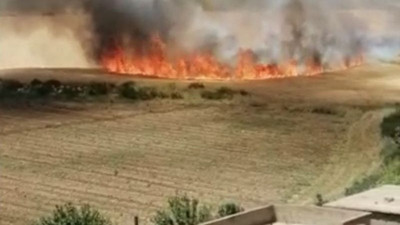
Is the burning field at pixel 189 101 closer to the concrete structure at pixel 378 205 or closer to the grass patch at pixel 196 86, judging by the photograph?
the grass patch at pixel 196 86

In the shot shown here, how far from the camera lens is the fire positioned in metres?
11.7

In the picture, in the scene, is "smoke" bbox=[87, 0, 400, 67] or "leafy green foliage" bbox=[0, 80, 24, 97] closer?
"leafy green foliage" bbox=[0, 80, 24, 97]

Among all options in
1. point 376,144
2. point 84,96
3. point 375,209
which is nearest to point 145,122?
point 84,96

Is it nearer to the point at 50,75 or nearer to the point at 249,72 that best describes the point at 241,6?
the point at 249,72

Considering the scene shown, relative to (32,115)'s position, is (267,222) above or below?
below

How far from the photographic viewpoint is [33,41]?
1061 centimetres

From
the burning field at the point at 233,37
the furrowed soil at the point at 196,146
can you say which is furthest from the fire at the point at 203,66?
the furrowed soil at the point at 196,146

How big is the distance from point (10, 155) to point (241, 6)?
10.7 feet

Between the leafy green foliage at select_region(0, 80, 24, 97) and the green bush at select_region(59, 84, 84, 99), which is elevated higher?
the green bush at select_region(59, 84, 84, 99)

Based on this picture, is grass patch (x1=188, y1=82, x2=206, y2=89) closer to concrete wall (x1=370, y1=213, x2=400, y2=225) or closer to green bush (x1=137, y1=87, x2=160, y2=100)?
green bush (x1=137, y1=87, x2=160, y2=100)

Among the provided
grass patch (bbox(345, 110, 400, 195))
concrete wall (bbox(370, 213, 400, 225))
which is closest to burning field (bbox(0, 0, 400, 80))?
grass patch (bbox(345, 110, 400, 195))

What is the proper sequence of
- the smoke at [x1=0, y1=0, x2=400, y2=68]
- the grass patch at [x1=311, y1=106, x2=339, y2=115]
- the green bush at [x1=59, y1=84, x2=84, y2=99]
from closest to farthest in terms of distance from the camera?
the green bush at [x1=59, y1=84, x2=84, y2=99] → the smoke at [x1=0, y1=0, x2=400, y2=68] → the grass patch at [x1=311, y1=106, x2=339, y2=115]

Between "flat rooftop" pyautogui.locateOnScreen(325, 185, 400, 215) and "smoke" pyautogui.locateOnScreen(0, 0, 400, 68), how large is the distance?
3054 millimetres

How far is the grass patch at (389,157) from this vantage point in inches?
450
